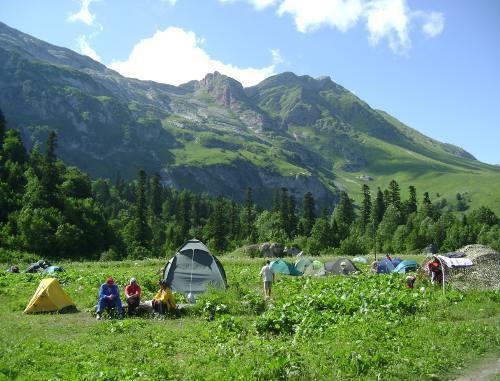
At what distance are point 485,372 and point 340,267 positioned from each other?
95.1 feet

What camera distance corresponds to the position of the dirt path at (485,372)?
1085 centimetres

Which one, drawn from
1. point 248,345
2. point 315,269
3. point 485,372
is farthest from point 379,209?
point 485,372

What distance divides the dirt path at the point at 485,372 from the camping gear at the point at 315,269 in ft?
94.2

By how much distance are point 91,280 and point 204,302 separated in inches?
424

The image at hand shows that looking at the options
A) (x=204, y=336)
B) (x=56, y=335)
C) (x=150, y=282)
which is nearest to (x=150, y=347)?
(x=204, y=336)

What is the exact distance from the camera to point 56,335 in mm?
15648

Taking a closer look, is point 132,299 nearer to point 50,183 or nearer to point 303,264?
point 303,264

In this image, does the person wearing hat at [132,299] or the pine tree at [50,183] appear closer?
the person wearing hat at [132,299]

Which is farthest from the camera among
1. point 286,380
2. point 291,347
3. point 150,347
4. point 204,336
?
point 204,336

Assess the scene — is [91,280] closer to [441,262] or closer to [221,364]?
[221,364]

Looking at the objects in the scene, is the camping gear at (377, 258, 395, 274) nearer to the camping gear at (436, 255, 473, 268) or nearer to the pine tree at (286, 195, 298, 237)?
the camping gear at (436, 255, 473, 268)

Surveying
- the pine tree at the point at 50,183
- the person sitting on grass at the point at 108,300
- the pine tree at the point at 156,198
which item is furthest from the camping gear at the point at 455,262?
the pine tree at the point at 156,198

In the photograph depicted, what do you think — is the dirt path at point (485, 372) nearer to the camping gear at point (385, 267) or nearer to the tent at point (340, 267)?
the tent at point (340, 267)

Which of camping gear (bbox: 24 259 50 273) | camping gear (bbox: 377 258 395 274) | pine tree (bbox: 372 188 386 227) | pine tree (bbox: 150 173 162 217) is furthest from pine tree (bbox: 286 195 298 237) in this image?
camping gear (bbox: 24 259 50 273)
